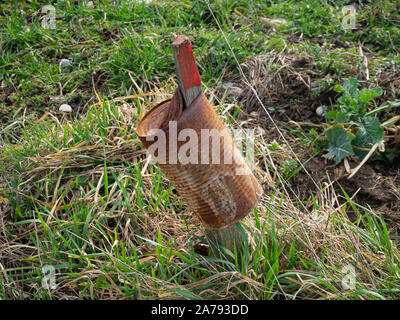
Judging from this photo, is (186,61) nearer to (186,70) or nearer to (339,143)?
(186,70)

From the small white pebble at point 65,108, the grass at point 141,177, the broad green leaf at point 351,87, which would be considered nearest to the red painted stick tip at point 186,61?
the grass at point 141,177

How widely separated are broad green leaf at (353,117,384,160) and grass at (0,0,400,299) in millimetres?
302

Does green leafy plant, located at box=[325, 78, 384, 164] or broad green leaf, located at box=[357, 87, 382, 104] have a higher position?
broad green leaf, located at box=[357, 87, 382, 104]

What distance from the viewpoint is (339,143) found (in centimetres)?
251

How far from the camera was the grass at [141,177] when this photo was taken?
1807 mm

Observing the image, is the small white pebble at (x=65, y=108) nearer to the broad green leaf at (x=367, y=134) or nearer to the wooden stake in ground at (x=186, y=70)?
the wooden stake in ground at (x=186, y=70)

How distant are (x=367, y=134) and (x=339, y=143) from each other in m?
0.16

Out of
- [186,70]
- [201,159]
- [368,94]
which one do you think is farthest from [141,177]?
[368,94]

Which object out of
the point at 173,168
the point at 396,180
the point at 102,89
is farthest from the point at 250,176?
the point at 102,89

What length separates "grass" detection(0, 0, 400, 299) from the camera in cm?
181

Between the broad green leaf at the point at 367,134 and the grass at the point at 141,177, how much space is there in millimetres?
302

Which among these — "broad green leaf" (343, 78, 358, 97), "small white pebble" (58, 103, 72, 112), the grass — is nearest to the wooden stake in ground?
the grass

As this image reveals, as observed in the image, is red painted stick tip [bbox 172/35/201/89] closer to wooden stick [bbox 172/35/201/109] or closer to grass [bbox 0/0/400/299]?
wooden stick [bbox 172/35/201/109]

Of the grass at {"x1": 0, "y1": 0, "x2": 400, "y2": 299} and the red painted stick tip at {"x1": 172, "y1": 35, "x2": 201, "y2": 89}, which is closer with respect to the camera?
the red painted stick tip at {"x1": 172, "y1": 35, "x2": 201, "y2": 89}
